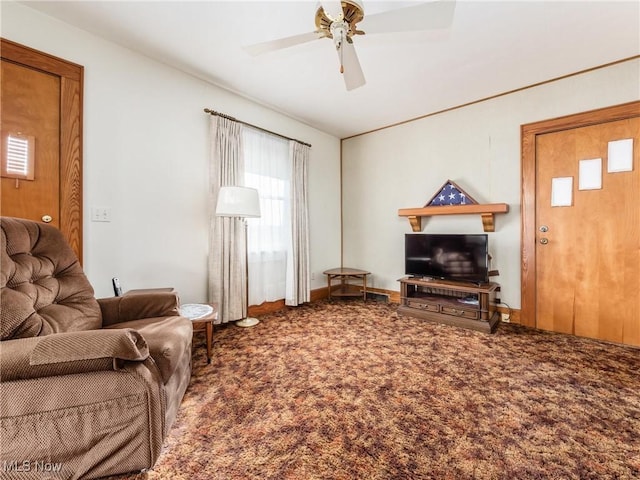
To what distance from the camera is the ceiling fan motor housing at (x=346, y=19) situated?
1.44 meters

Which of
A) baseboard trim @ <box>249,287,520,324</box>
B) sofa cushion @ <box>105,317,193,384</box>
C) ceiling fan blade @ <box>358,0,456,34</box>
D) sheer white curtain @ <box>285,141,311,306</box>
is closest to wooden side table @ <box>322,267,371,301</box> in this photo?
baseboard trim @ <box>249,287,520,324</box>

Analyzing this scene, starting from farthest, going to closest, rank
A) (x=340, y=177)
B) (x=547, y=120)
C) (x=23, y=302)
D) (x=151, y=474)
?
(x=340, y=177) → (x=547, y=120) → (x=23, y=302) → (x=151, y=474)

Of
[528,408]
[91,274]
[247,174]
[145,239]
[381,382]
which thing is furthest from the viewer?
[247,174]

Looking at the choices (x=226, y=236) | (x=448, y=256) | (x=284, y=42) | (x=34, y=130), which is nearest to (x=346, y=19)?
(x=284, y=42)

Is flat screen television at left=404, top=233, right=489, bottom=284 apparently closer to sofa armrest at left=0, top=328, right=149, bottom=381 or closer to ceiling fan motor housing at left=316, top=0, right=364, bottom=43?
ceiling fan motor housing at left=316, top=0, right=364, bottom=43

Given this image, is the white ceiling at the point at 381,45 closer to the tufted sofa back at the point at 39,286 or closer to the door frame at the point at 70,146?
the door frame at the point at 70,146

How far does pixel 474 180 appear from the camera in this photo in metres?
3.29

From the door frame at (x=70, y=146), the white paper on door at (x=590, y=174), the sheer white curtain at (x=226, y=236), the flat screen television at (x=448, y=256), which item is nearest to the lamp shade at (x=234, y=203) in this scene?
the sheer white curtain at (x=226, y=236)

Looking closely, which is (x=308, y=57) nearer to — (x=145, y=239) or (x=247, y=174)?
(x=247, y=174)

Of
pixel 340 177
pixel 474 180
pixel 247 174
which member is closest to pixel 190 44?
pixel 247 174

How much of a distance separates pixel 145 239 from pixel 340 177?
3023 mm

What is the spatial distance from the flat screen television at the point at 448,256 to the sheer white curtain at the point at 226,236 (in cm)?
206

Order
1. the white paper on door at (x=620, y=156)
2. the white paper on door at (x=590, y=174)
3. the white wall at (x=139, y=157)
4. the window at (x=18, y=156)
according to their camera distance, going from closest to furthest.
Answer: the window at (x=18, y=156) < the white wall at (x=139, y=157) < the white paper on door at (x=620, y=156) < the white paper on door at (x=590, y=174)

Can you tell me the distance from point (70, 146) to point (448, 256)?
11.9ft
